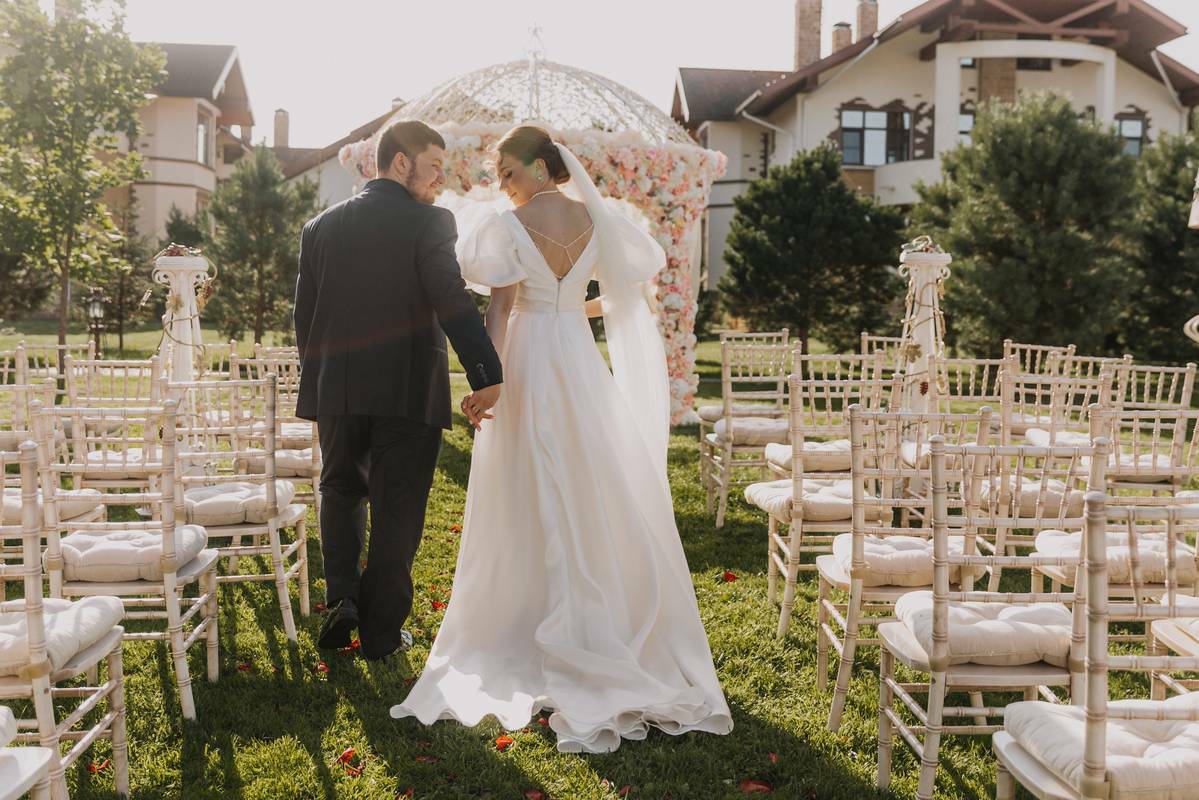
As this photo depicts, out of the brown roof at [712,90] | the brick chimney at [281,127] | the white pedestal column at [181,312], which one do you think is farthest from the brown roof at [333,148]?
the white pedestal column at [181,312]

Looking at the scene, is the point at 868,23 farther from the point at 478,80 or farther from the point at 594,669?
the point at 594,669

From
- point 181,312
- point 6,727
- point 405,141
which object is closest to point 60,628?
point 6,727

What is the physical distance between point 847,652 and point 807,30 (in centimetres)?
2496

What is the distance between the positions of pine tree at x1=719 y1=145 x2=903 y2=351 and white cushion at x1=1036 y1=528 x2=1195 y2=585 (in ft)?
47.0

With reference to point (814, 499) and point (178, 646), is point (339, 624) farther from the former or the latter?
point (814, 499)

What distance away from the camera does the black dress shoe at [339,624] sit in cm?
426

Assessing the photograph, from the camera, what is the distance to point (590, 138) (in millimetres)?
10016

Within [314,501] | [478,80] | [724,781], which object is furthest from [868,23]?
[724,781]

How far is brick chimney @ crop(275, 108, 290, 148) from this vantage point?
38312 mm

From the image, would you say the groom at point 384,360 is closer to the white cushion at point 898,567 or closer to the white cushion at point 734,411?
the white cushion at point 898,567

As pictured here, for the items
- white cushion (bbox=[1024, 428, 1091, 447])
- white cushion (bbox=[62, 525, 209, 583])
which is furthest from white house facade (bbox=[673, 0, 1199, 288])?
white cushion (bbox=[62, 525, 209, 583])

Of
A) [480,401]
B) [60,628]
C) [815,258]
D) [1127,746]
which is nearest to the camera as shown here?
[1127,746]

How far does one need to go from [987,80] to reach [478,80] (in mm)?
15176

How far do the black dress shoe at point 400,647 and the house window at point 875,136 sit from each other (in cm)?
2078
